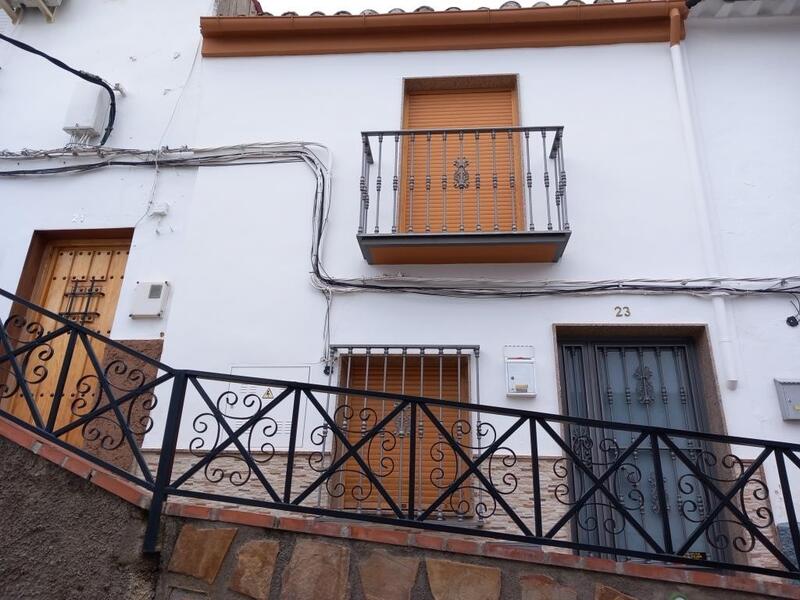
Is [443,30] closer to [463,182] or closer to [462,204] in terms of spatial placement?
[463,182]

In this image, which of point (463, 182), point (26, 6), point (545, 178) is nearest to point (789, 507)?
point (545, 178)

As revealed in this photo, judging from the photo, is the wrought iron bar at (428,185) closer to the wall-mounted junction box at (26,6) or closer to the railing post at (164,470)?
the railing post at (164,470)

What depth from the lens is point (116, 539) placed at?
277cm

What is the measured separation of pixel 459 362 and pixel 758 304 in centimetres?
231

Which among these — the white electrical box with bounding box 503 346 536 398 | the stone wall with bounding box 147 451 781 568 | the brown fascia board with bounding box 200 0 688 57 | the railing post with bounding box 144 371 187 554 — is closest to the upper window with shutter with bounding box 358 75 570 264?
the brown fascia board with bounding box 200 0 688 57

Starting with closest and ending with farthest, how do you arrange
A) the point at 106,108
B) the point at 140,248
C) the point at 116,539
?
1. the point at 116,539
2. the point at 140,248
3. the point at 106,108

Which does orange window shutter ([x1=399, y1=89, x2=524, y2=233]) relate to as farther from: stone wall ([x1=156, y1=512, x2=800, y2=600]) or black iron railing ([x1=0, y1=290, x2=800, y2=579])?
stone wall ([x1=156, y1=512, x2=800, y2=600])

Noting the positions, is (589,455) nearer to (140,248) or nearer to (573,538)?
(573,538)

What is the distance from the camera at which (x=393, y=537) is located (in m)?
2.83

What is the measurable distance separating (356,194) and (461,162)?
981 mm

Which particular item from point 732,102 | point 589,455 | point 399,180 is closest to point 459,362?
point 589,455

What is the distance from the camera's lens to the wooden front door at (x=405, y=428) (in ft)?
14.1

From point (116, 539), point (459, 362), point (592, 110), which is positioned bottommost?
point (116, 539)

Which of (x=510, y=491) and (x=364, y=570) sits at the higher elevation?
(x=510, y=491)
